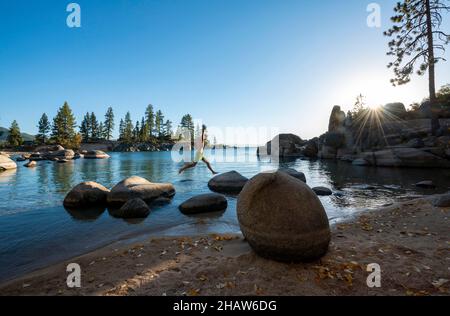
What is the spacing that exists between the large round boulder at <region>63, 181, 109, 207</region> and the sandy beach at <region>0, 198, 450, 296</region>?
6927mm

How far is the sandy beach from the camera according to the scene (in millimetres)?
4148

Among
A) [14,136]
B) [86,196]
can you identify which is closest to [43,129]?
[14,136]

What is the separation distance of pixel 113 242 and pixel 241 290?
19.0 ft

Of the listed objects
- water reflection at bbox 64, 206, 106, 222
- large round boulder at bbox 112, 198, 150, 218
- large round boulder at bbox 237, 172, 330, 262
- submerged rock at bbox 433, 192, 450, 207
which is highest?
large round boulder at bbox 237, 172, 330, 262

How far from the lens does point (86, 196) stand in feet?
42.6

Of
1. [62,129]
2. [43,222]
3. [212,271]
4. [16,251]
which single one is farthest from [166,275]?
[62,129]

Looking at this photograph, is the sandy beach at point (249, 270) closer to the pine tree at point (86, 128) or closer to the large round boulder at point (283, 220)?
the large round boulder at point (283, 220)

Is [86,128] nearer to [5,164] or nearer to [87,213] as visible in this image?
[5,164]

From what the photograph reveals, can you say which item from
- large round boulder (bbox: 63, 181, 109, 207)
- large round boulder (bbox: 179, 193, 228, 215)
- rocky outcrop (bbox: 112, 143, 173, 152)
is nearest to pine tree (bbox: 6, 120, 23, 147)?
rocky outcrop (bbox: 112, 143, 173, 152)

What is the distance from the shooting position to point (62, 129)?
82375 mm

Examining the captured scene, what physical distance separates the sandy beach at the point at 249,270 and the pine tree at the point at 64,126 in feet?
307

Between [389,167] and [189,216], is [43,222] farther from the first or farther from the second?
[389,167]

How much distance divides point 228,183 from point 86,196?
9281 millimetres

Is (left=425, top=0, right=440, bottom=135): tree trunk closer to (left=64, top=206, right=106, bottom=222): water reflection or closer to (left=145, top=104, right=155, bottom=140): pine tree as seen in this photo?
(left=64, top=206, right=106, bottom=222): water reflection
